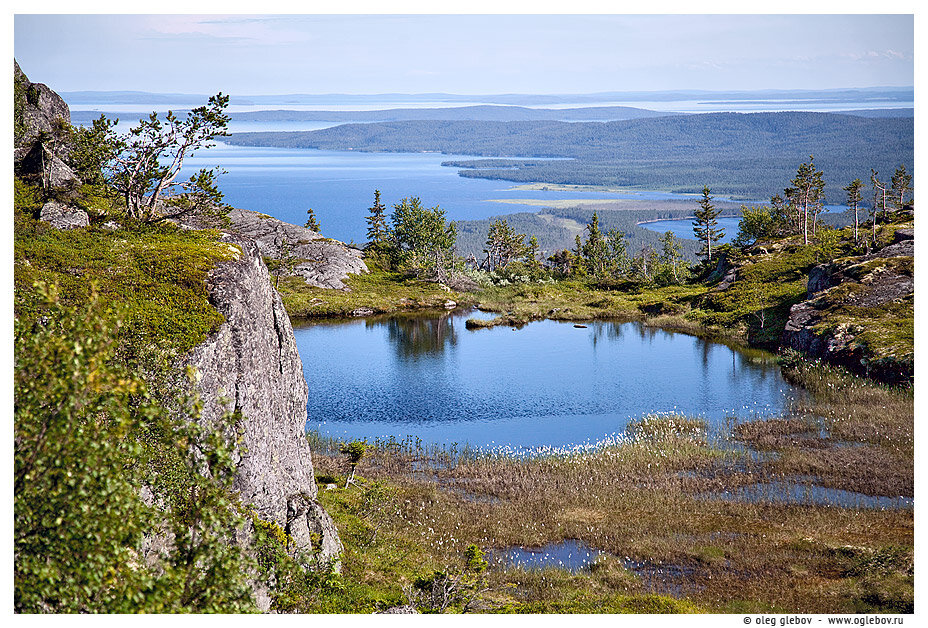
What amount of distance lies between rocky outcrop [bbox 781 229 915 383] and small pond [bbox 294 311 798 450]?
4273 millimetres

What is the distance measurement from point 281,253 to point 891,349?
7286 cm

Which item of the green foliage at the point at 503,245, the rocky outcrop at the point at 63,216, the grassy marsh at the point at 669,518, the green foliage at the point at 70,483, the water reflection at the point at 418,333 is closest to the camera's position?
the green foliage at the point at 70,483

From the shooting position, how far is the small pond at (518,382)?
147 feet

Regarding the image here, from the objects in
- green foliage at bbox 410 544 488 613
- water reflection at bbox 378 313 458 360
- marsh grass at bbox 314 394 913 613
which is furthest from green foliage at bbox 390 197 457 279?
green foliage at bbox 410 544 488 613

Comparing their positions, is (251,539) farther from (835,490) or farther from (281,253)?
(281,253)

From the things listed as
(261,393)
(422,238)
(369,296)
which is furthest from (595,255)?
(261,393)

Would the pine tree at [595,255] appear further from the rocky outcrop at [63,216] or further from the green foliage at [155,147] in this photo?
the rocky outcrop at [63,216]

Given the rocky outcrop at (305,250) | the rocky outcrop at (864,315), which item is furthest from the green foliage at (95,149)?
the rocky outcrop at (305,250)

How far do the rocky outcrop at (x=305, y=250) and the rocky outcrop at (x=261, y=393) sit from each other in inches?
2764

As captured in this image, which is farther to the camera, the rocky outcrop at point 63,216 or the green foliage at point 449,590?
the rocky outcrop at point 63,216

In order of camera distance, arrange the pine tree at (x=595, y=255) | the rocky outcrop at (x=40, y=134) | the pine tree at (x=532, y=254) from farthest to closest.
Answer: the pine tree at (x=595, y=255), the pine tree at (x=532, y=254), the rocky outcrop at (x=40, y=134)

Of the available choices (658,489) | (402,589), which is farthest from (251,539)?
(658,489)

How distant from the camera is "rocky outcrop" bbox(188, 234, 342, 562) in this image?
2109 cm

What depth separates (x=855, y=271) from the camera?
64.6m
